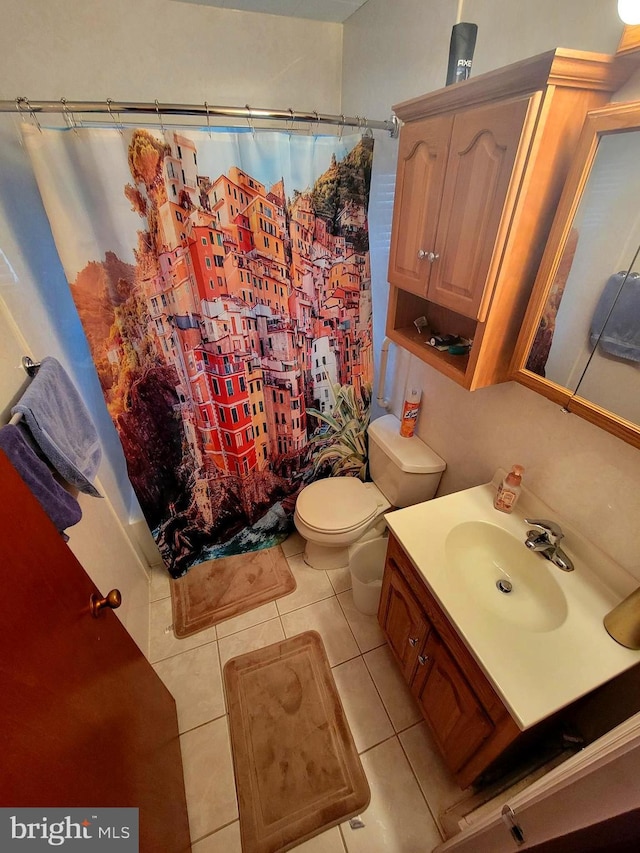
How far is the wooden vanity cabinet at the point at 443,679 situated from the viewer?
87 cm

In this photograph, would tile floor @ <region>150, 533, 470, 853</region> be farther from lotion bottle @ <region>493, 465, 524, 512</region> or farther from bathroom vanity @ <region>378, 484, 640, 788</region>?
lotion bottle @ <region>493, 465, 524, 512</region>

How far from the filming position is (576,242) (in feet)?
2.66

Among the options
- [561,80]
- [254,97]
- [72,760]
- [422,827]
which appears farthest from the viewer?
[254,97]

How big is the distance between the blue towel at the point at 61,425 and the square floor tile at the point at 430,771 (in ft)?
4.62

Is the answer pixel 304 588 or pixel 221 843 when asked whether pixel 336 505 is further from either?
pixel 221 843

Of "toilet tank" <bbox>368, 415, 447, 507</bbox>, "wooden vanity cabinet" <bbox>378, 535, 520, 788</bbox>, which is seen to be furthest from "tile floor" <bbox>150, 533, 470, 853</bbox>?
"toilet tank" <bbox>368, 415, 447, 507</bbox>

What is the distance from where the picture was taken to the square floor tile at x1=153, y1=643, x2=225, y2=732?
1.36 metres

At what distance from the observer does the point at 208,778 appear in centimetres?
122

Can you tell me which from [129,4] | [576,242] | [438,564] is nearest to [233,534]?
[438,564]

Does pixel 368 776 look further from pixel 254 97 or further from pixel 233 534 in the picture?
pixel 254 97

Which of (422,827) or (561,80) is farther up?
(561,80)

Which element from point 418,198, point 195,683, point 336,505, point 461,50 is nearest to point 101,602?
point 195,683

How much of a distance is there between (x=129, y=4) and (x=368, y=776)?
9.04 feet

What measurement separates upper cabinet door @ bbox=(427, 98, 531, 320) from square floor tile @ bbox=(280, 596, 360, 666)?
56.8 inches
